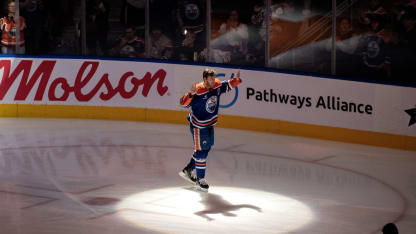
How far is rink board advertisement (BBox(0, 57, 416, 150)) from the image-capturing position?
1248 centimetres

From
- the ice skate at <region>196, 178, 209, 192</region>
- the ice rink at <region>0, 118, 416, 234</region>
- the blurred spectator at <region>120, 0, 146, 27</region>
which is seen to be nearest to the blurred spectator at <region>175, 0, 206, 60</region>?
the blurred spectator at <region>120, 0, 146, 27</region>

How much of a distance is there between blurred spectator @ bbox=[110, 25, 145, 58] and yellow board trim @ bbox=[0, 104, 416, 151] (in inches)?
51.5

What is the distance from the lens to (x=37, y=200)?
827 centimetres

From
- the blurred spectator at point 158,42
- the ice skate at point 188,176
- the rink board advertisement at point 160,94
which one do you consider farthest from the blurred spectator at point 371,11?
the ice skate at point 188,176

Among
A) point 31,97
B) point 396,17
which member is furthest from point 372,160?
point 31,97

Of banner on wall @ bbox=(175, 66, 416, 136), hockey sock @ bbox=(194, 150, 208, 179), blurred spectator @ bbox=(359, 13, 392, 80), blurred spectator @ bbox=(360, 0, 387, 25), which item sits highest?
blurred spectator @ bbox=(360, 0, 387, 25)

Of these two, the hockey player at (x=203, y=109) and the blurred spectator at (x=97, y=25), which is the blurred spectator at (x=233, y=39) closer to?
the blurred spectator at (x=97, y=25)

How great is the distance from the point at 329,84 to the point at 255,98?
1.53 meters

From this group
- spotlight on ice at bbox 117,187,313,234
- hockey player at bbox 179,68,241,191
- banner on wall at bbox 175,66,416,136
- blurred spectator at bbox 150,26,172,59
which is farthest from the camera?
blurred spectator at bbox 150,26,172,59

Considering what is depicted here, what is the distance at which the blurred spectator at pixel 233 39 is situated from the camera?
1403 cm

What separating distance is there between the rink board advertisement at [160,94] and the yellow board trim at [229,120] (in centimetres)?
2

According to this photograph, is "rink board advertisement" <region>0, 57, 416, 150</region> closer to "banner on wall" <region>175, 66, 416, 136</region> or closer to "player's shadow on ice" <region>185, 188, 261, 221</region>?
"banner on wall" <region>175, 66, 416, 136</region>

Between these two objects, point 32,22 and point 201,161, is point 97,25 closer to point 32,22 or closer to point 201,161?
point 32,22

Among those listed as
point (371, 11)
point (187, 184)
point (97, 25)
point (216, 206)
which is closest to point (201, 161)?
point (187, 184)
